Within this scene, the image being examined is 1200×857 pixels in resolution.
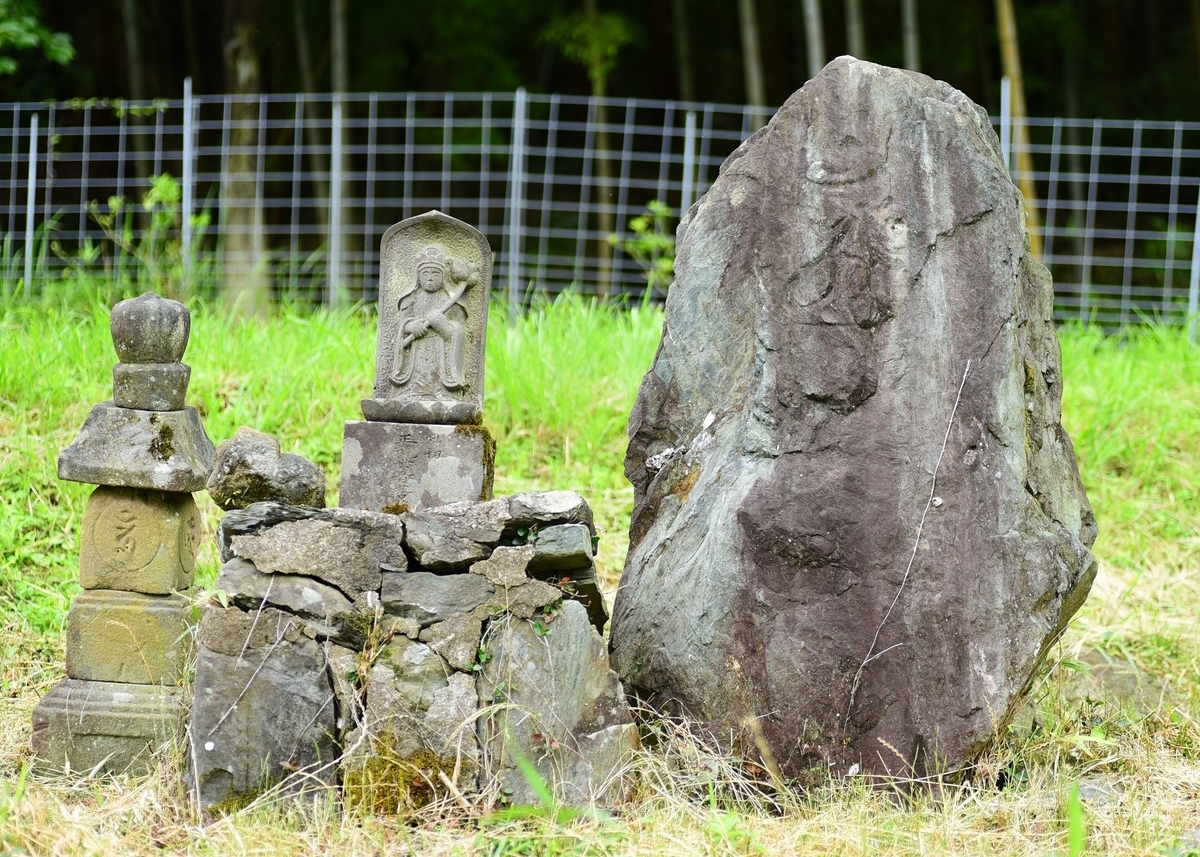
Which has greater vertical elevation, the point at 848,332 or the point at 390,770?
the point at 848,332

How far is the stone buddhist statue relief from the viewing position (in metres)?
3.51

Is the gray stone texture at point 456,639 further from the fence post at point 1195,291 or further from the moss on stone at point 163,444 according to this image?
the fence post at point 1195,291

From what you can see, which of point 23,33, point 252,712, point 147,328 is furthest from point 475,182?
point 252,712

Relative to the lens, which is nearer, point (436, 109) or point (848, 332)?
point (848, 332)

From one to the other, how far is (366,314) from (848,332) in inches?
147

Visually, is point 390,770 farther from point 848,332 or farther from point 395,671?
point 848,332

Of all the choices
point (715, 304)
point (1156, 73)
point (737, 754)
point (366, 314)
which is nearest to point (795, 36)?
point (1156, 73)

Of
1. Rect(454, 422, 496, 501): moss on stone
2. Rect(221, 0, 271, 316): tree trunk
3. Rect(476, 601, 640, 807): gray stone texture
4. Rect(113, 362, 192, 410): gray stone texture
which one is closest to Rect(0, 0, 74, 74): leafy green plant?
Rect(221, 0, 271, 316): tree trunk

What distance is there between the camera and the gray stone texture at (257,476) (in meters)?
2.90

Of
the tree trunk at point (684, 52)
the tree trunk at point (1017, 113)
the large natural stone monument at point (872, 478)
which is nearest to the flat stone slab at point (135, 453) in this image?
the large natural stone monument at point (872, 478)

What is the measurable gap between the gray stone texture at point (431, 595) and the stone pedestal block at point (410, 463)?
0.64 m

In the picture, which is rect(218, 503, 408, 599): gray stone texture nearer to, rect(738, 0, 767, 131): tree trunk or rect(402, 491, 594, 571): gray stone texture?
rect(402, 491, 594, 571): gray stone texture

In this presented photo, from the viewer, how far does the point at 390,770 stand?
2.68 meters

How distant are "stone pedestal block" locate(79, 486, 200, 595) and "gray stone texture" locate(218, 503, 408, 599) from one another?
1.33ft
